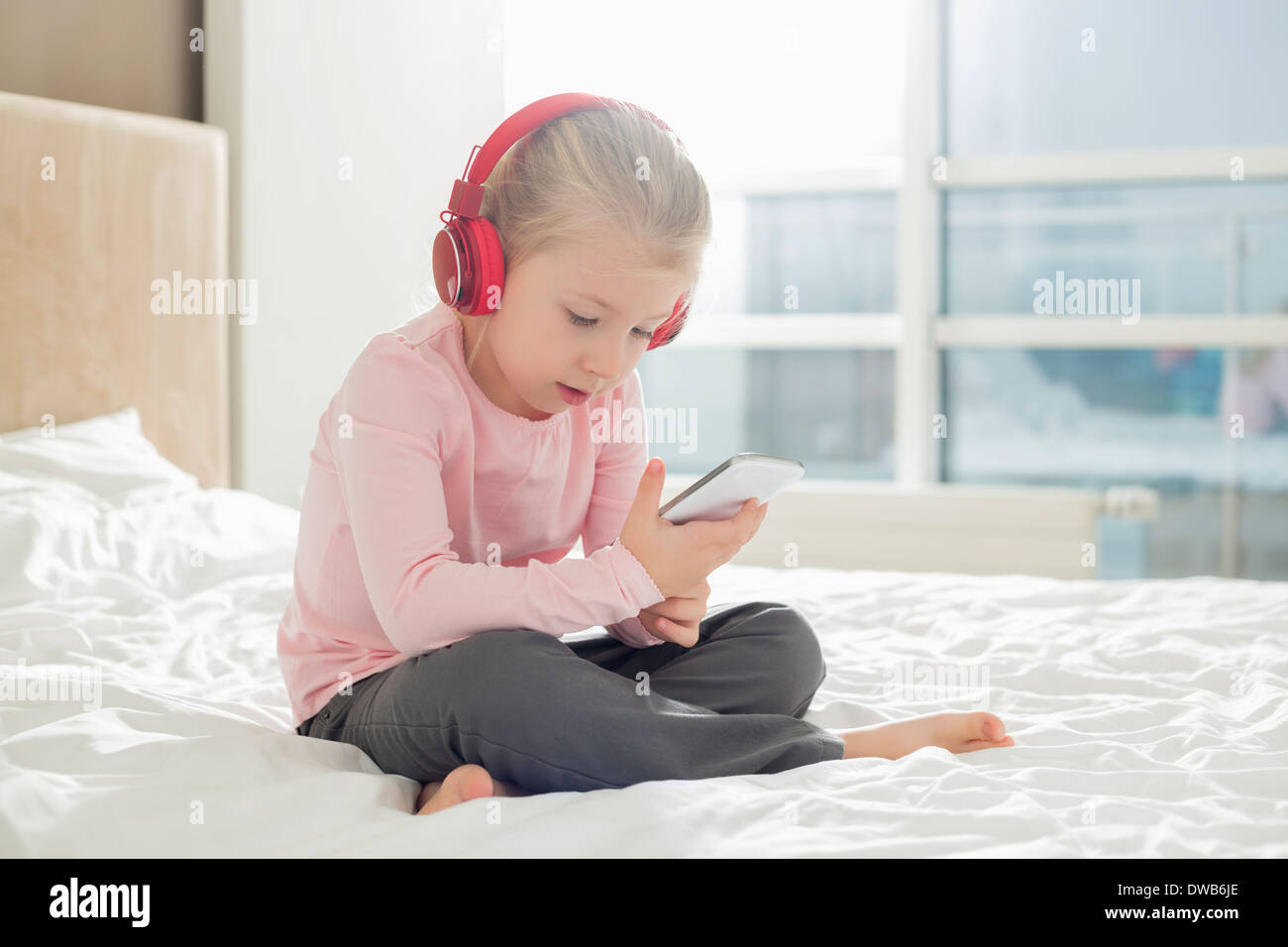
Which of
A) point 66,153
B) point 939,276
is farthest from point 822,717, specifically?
point 939,276

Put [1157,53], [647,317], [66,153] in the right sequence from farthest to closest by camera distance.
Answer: [1157,53]
[66,153]
[647,317]

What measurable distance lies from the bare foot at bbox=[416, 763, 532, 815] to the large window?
210 cm

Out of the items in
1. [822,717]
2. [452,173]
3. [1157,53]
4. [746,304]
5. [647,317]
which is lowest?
[822,717]

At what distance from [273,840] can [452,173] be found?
87.7 inches

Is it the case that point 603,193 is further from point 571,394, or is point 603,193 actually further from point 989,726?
point 989,726

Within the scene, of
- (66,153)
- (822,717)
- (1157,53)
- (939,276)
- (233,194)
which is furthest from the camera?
(939,276)

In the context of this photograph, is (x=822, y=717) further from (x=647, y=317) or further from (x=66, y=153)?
(x=66, y=153)

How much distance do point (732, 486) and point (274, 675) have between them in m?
0.60

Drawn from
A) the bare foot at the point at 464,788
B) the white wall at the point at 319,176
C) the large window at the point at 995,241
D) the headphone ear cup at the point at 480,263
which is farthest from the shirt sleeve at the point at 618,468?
the large window at the point at 995,241

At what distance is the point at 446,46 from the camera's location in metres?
2.63

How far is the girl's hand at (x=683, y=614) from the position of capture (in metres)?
0.93

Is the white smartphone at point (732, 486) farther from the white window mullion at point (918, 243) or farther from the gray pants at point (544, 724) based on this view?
the white window mullion at point (918, 243)

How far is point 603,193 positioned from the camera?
883mm

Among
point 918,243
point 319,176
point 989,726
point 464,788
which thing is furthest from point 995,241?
point 464,788
